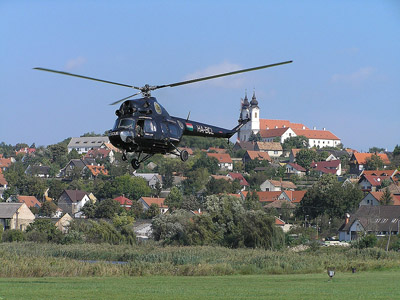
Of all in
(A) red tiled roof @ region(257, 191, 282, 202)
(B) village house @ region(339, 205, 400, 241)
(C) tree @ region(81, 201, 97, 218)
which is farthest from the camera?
(A) red tiled roof @ region(257, 191, 282, 202)

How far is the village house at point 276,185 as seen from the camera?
17712 centimetres

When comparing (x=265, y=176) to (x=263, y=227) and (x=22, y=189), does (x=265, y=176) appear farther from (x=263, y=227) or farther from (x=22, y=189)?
(x=263, y=227)

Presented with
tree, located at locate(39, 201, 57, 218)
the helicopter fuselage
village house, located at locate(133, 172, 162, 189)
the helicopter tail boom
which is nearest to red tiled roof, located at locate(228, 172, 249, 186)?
village house, located at locate(133, 172, 162, 189)

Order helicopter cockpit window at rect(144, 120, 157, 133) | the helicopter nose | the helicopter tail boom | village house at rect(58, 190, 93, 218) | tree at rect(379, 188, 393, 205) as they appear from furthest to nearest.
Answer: village house at rect(58, 190, 93, 218) < tree at rect(379, 188, 393, 205) < the helicopter tail boom < helicopter cockpit window at rect(144, 120, 157, 133) < the helicopter nose

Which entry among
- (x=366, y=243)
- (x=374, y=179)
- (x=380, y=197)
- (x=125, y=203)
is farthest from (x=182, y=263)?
(x=374, y=179)

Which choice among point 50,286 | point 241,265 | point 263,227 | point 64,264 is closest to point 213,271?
point 241,265

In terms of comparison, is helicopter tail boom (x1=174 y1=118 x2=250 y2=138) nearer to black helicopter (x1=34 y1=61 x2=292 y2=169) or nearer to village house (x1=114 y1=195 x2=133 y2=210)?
black helicopter (x1=34 y1=61 x2=292 y2=169)

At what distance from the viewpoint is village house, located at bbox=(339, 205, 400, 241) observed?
Answer: 10356 cm

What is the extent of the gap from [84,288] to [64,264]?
16403mm

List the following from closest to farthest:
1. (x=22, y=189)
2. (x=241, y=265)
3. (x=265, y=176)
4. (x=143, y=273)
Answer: (x=143, y=273) → (x=241, y=265) → (x=22, y=189) → (x=265, y=176)

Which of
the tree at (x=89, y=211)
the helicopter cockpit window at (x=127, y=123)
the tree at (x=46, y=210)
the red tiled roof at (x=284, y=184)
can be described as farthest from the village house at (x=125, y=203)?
the helicopter cockpit window at (x=127, y=123)

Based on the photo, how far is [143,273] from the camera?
178 ft

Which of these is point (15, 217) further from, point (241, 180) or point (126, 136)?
point (126, 136)

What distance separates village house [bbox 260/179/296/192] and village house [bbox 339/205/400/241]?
2607 inches
